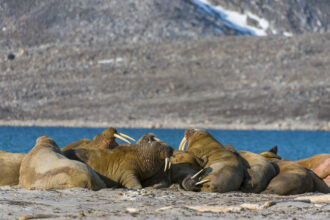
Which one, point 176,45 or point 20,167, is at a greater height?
point 176,45

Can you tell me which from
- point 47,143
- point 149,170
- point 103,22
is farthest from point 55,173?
point 103,22

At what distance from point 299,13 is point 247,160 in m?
114

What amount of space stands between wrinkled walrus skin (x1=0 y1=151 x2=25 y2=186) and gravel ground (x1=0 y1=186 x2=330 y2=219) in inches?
26.4

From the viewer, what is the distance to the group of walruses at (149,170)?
771 centimetres

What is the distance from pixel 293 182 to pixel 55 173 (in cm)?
345

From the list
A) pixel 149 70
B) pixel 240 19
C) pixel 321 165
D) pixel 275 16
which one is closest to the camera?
pixel 321 165

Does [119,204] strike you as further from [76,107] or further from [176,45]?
[176,45]

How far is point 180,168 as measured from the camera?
8.86 meters

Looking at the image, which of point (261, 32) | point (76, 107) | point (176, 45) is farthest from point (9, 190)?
point (261, 32)

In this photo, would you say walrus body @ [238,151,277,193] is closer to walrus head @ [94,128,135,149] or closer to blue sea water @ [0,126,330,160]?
walrus head @ [94,128,135,149]

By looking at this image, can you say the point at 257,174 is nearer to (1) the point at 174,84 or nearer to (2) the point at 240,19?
(1) the point at 174,84

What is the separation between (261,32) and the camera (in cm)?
11900

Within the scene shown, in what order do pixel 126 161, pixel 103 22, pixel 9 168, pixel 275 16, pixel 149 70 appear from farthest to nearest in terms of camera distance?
pixel 275 16
pixel 103 22
pixel 149 70
pixel 126 161
pixel 9 168

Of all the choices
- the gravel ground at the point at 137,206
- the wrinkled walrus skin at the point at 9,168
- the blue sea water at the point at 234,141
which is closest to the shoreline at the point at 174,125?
the blue sea water at the point at 234,141
